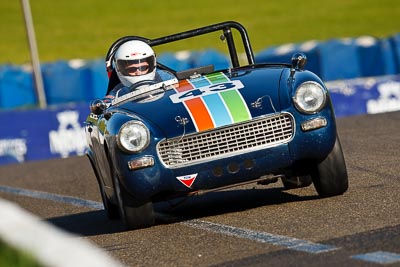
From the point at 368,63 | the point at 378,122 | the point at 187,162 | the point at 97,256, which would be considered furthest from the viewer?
the point at 368,63

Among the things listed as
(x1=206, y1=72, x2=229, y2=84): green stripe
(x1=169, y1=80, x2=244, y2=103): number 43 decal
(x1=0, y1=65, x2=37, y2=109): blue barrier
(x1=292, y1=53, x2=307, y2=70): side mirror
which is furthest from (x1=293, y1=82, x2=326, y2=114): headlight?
(x1=0, y1=65, x2=37, y2=109): blue barrier

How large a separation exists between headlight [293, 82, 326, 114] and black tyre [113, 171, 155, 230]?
1.19 meters

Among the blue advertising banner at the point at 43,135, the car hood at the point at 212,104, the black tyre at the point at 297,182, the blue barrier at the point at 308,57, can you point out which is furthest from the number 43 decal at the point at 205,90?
the blue barrier at the point at 308,57

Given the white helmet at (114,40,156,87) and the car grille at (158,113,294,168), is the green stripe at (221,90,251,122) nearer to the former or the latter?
the car grille at (158,113,294,168)

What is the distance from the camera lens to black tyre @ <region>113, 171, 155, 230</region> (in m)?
7.63

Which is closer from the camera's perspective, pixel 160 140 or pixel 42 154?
pixel 160 140

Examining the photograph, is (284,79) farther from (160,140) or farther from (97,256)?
(97,256)

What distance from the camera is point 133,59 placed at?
349 inches

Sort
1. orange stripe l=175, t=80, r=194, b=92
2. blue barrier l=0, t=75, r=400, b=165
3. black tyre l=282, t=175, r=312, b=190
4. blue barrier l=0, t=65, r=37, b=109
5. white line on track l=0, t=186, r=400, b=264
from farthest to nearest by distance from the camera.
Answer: blue barrier l=0, t=65, r=37, b=109 < blue barrier l=0, t=75, r=400, b=165 < black tyre l=282, t=175, r=312, b=190 < orange stripe l=175, t=80, r=194, b=92 < white line on track l=0, t=186, r=400, b=264

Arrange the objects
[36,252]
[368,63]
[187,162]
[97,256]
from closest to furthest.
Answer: [97,256] → [36,252] → [187,162] → [368,63]

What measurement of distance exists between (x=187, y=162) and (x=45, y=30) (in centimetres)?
4148

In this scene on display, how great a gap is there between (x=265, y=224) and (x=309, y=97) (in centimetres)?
96

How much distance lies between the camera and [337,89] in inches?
750

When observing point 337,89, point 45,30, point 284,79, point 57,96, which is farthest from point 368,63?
point 45,30
